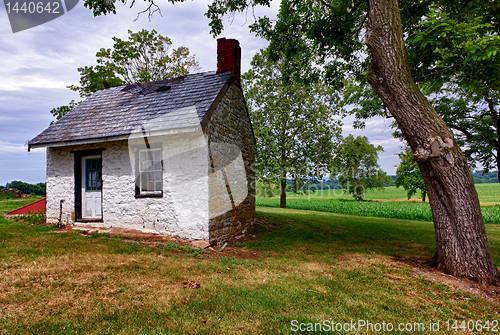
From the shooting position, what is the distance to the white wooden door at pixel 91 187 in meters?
9.55

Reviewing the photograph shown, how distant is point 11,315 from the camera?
10.8ft

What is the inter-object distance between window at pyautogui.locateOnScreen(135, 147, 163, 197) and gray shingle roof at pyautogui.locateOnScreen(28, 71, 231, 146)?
3.10ft

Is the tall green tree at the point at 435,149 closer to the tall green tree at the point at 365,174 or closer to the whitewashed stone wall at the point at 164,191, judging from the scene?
the whitewashed stone wall at the point at 164,191

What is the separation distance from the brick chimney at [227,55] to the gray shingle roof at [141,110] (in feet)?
1.46

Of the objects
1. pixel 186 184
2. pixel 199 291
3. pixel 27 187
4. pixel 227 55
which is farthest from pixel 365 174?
pixel 27 187

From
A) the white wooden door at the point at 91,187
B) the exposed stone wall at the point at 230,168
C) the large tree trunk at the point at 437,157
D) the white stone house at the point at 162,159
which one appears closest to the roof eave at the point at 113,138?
the white stone house at the point at 162,159

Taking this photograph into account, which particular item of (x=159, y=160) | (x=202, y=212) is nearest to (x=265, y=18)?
(x=159, y=160)

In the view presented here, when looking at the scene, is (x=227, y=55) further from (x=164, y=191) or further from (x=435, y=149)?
(x=435, y=149)

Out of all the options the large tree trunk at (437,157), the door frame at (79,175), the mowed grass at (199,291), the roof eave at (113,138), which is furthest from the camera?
the door frame at (79,175)

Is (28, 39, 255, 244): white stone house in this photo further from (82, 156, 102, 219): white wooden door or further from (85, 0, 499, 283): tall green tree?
(85, 0, 499, 283): tall green tree

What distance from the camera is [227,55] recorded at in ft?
33.8

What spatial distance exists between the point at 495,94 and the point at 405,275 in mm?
17751

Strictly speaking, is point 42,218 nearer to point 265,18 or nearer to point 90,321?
point 90,321

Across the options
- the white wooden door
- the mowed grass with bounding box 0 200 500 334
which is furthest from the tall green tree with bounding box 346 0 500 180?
the white wooden door
